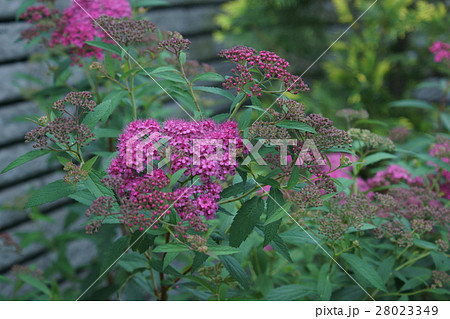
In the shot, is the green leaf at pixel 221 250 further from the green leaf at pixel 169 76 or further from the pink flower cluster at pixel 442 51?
the pink flower cluster at pixel 442 51

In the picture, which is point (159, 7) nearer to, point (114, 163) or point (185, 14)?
point (185, 14)

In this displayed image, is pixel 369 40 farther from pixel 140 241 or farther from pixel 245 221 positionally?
pixel 140 241

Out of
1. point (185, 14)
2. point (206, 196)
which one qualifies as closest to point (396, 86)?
point (185, 14)

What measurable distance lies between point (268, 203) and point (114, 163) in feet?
1.02

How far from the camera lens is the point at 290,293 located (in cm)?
114

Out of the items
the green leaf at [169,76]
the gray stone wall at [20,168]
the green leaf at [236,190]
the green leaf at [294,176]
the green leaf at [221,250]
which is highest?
the green leaf at [169,76]

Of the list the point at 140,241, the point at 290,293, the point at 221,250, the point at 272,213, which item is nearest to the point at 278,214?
the point at 272,213

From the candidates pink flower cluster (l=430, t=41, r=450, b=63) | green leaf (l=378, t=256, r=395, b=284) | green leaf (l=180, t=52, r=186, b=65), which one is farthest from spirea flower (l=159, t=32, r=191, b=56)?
pink flower cluster (l=430, t=41, r=450, b=63)

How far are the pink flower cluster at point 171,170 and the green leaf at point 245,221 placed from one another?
68 mm

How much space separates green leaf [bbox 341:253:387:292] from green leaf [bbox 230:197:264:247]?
0.89ft

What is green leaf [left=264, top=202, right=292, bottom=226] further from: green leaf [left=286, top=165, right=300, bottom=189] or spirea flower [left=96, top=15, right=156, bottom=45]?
spirea flower [left=96, top=15, right=156, bottom=45]

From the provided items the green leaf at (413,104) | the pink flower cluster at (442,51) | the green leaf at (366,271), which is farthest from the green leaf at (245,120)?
the pink flower cluster at (442,51)

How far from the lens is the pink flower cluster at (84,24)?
126cm

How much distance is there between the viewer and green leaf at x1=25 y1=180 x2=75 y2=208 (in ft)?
2.81
